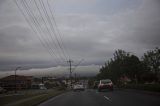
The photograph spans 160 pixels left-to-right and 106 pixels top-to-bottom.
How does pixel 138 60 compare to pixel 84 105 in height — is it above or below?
above

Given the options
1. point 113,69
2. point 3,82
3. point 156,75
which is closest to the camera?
point 156,75

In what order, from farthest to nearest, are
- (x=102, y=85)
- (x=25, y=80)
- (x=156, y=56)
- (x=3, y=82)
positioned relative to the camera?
(x=25, y=80) < (x=3, y=82) < (x=156, y=56) < (x=102, y=85)

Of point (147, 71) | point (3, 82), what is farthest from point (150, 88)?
point (3, 82)

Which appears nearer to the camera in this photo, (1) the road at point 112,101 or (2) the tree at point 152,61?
(1) the road at point 112,101

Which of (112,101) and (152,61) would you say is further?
(152,61)

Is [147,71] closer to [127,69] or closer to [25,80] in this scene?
[127,69]

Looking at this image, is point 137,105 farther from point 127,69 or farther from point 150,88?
point 127,69

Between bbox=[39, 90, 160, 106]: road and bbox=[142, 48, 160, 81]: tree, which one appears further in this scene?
bbox=[142, 48, 160, 81]: tree

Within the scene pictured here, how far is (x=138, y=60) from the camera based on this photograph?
177 ft

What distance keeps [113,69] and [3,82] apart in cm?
6437

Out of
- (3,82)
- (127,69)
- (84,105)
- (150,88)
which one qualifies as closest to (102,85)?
(150,88)

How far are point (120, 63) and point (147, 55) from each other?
18.2 feet

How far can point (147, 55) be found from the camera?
53281 mm

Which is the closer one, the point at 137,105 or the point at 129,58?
the point at 137,105
